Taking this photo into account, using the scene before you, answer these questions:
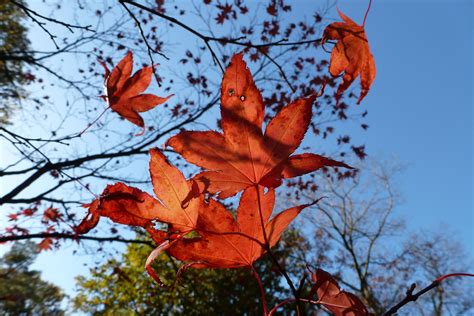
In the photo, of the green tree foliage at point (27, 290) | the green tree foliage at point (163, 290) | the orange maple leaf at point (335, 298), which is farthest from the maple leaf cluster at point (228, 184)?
the green tree foliage at point (27, 290)

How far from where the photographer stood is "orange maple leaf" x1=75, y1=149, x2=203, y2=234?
606 mm

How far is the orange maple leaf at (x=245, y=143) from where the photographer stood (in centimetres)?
61

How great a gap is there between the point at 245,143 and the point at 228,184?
10 cm

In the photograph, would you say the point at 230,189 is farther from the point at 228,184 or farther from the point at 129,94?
the point at 129,94

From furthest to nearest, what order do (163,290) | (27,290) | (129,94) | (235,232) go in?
(27,290) → (163,290) → (129,94) → (235,232)

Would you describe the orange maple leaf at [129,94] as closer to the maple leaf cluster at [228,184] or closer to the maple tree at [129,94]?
the maple tree at [129,94]

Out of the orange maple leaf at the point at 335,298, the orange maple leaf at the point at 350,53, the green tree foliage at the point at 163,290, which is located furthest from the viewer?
the green tree foliage at the point at 163,290

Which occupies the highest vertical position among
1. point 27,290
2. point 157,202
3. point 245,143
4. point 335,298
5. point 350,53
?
point 27,290

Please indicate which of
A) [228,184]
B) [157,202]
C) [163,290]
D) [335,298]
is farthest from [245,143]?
[163,290]

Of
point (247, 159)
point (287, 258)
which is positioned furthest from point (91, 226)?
point (287, 258)

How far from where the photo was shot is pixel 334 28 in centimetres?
95

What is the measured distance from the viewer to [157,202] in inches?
24.8

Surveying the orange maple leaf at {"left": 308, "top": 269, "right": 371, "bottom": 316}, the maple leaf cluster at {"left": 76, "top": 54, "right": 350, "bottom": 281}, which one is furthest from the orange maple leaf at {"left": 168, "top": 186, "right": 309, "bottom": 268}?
the orange maple leaf at {"left": 308, "top": 269, "right": 371, "bottom": 316}

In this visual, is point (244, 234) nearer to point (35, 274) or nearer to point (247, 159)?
point (247, 159)
